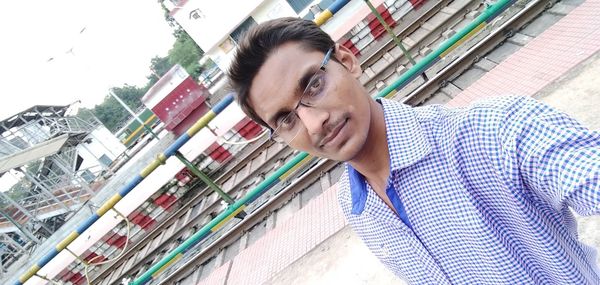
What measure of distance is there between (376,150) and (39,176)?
58.0 feet

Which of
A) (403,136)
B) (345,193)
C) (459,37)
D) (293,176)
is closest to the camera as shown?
(403,136)

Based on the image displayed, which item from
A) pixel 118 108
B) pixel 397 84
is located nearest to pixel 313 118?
pixel 397 84

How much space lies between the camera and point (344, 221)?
3.57 meters

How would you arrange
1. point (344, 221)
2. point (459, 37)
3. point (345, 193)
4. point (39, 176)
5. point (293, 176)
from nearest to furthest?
point (345, 193) < point (344, 221) < point (459, 37) < point (293, 176) < point (39, 176)

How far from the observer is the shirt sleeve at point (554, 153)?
33.8 inches

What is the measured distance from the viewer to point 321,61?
1218 mm

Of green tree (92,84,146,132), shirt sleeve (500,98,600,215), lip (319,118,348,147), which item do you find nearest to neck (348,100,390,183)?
lip (319,118,348,147)

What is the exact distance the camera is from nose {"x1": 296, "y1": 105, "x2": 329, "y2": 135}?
1.14m

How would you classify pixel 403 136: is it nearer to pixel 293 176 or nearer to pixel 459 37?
pixel 459 37

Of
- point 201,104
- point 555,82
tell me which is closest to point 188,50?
point 201,104

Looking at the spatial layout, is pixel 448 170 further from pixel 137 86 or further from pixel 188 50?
pixel 137 86

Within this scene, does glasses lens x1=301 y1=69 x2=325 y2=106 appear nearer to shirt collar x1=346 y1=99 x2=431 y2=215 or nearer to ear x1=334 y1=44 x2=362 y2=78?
ear x1=334 y1=44 x2=362 y2=78

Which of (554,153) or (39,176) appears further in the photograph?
(39,176)

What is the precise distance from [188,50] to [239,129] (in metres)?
50.7
